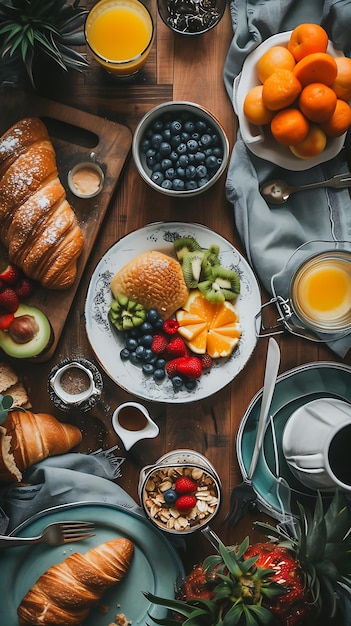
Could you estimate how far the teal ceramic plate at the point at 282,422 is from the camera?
1.98 m

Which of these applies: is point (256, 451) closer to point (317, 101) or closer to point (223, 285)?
point (223, 285)

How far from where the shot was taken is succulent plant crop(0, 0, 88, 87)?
1.90 m

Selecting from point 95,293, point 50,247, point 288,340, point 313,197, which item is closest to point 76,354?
point 95,293

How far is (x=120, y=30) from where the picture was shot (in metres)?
2.06

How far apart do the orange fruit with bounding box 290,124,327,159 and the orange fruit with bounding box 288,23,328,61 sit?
0.19 metres

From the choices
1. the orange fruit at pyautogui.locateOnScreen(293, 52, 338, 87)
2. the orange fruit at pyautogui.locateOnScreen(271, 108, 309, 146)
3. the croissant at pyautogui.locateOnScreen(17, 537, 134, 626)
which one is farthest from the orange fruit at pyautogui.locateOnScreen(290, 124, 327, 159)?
the croissant at pyautogui.locateOnScreen(17, 537, 134, 626)

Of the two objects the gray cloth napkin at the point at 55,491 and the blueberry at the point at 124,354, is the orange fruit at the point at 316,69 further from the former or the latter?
the gray cloth napkin at the point at 55,491

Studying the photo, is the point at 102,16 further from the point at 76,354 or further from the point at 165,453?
the point at 165,453

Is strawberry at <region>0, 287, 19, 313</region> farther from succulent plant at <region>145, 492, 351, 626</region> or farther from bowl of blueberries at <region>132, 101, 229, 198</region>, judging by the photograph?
succulent plant at <region>145, 492, 351, 626</region>

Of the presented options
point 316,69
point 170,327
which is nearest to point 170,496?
point 170,327

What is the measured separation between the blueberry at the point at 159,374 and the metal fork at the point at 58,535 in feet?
1.45

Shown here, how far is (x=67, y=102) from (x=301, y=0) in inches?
28.7

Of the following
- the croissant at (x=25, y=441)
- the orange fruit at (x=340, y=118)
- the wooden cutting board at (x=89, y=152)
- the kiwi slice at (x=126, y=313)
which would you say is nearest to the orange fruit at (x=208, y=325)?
the kiwi slice at (x=126, y=313)

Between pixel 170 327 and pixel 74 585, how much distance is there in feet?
2.42
